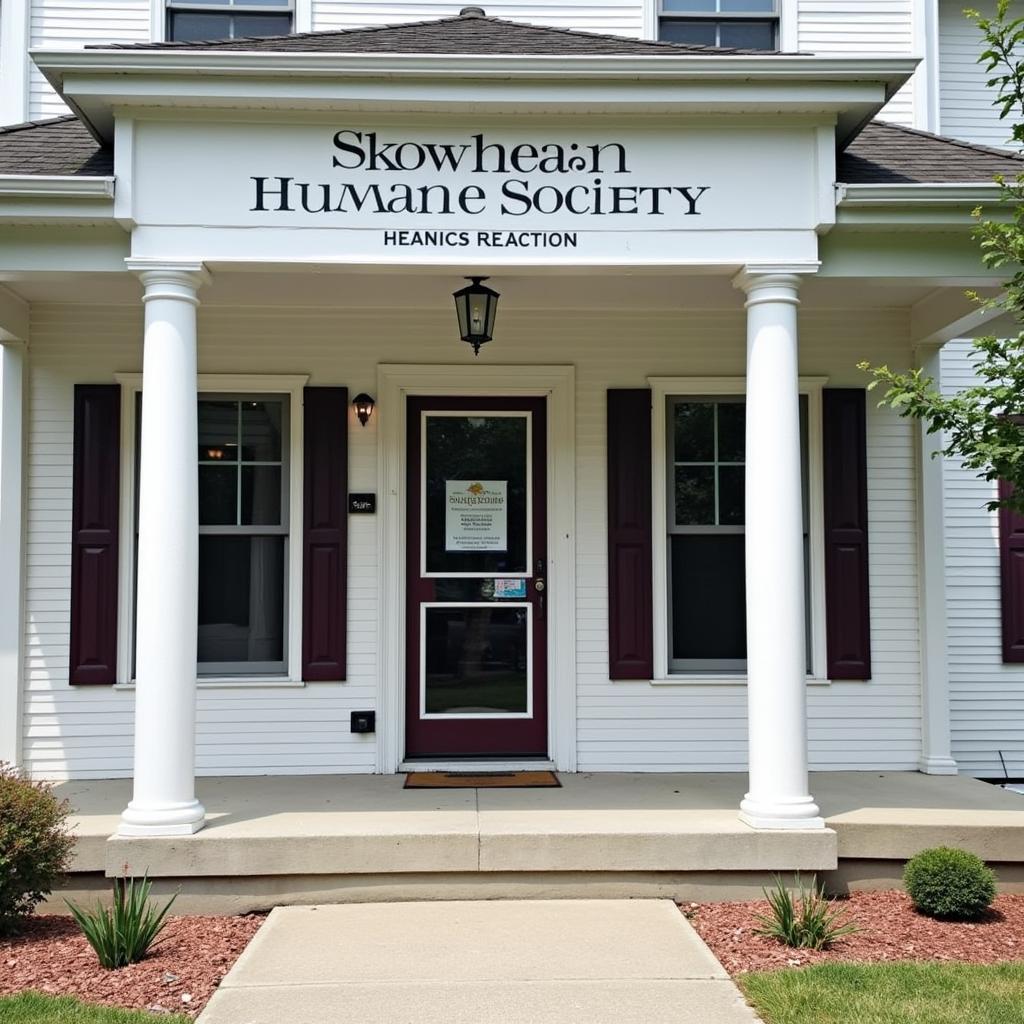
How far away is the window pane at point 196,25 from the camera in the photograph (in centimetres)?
783

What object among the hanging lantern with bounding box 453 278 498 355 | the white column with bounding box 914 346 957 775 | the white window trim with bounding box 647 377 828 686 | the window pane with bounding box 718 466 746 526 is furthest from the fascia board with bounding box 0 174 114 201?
the white column with bounding box 914 346 957 775

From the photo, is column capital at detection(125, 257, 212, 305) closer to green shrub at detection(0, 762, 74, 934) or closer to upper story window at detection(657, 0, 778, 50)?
green shrub at detection(0, 762, 74, 934)

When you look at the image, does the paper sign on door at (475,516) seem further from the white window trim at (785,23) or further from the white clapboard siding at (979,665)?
the white window trim at (785,23)

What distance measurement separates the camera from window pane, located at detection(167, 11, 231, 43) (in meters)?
7.83

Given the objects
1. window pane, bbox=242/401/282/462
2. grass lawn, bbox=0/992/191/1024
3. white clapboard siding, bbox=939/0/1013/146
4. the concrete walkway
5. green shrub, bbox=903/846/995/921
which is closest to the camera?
grass lawn, bbox=0/992/191/1024

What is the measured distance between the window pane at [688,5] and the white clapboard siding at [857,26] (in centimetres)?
72

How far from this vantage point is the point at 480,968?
4520 mm

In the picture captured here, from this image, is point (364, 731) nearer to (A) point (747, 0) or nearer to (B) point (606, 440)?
(B) point (606, 440)

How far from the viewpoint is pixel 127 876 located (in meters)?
5.13

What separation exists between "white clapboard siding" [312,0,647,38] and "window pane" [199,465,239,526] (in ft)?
11.6

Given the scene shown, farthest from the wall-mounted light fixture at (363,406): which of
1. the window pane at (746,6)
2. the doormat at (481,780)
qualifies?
the window pane at (746,6)

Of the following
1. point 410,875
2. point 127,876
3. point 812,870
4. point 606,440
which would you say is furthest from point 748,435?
point 127,876

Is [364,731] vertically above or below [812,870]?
above

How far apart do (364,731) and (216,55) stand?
4167 millimetres
